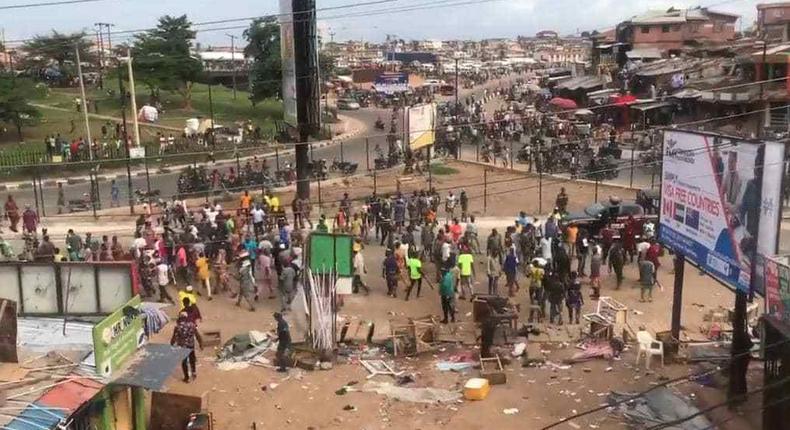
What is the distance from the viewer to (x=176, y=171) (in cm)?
3756

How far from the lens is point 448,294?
17.2 meters

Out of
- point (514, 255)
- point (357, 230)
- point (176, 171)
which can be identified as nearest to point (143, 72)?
point (176, 171)

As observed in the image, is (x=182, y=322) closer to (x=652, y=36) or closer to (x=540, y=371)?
(x=540, y=371)

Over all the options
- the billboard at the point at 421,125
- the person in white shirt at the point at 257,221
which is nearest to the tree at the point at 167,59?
the billboard at the point at 421,125

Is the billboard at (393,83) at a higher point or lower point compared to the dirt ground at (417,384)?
higher

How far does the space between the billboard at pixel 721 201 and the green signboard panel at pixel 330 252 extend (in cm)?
617

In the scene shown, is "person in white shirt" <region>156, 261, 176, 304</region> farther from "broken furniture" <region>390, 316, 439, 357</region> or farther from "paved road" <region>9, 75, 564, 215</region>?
"paved road" <region>9, 75, 564, 215</region>

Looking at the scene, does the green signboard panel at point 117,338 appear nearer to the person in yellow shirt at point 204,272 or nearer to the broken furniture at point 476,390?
the broken furniture at point 476,390

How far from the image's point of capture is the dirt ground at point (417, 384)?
12992 millimetres

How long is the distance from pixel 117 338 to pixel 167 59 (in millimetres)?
47768

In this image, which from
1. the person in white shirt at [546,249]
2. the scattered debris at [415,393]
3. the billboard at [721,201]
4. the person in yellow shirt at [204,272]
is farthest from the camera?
the person in white shirt at [546,249]

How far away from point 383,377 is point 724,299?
9307mm

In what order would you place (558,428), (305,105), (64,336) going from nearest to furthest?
(64,336), (558,428), (305,105)

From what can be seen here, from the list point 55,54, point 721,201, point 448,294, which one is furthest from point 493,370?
point 55,54
